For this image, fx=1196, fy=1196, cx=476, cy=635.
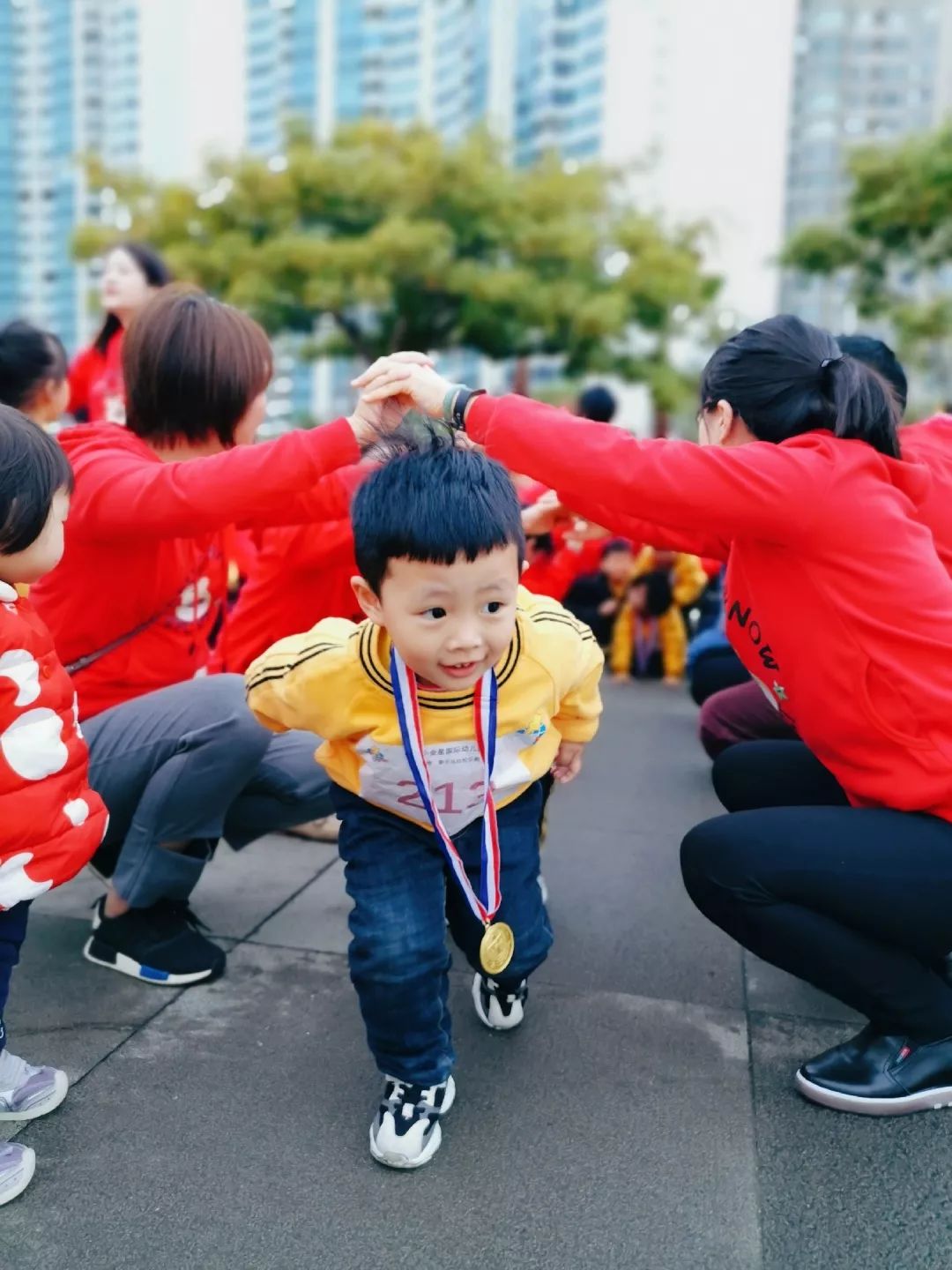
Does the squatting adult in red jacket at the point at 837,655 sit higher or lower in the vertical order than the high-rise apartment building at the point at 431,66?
lower

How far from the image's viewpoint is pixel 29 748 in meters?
2.05

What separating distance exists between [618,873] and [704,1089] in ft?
4.34

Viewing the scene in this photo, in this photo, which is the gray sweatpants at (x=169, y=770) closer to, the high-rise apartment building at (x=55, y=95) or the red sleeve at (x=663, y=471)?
the red sleeve at (x=663, y=471)

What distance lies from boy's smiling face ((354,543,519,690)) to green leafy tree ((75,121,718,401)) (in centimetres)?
1897

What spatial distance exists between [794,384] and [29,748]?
61.7 inches

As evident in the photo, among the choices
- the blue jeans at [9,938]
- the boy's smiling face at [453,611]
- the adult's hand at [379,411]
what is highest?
the adult's hand at [379,411]

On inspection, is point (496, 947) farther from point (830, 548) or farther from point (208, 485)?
point (208, 485)

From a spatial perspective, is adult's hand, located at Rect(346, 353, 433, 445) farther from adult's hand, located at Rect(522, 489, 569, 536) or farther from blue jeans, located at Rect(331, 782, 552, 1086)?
blue jeans, located at Rect(331, 782, 552, 1086)

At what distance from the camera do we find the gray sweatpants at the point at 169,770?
105 inches

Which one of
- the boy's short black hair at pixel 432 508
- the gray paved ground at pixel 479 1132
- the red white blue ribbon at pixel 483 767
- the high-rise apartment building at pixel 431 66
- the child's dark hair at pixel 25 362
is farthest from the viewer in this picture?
the high-rise apartment building at pixel 431 66

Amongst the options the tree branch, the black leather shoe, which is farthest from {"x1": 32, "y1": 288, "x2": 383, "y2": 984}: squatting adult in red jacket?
the tree branch

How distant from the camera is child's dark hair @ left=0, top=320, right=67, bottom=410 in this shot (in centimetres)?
378

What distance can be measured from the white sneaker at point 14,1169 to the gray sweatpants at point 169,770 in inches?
29.5

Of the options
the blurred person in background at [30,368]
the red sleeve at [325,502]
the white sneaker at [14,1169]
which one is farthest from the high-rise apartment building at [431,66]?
the white sneaker at [14,1169]
